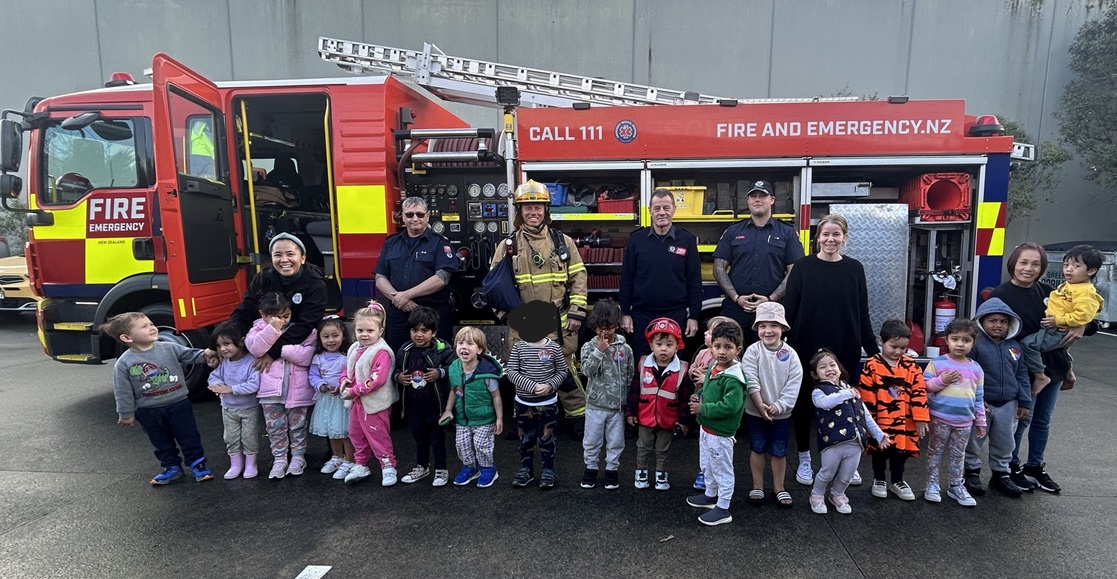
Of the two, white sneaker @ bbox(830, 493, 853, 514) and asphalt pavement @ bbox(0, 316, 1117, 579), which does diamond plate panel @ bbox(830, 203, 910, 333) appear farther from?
white sneaker @ bbox(830, 493, 853, 514)

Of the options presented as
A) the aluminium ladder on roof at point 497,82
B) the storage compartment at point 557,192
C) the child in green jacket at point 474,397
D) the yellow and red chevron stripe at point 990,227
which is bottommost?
the child in green jacket at point 474,397

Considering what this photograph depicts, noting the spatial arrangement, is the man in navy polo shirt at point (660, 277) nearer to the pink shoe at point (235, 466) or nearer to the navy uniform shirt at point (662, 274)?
the navy uniform shirt at point (662, 274)

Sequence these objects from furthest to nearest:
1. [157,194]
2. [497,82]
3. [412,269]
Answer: [497,82] → [157,194] → [412,269]

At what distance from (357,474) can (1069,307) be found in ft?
15.1

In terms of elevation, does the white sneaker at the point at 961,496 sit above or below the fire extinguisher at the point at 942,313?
below

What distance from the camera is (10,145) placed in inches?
186

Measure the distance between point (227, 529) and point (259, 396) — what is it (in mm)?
874

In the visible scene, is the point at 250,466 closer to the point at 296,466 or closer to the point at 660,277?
the point at 296,466

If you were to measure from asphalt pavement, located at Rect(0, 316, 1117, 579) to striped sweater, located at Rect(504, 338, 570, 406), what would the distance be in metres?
0.63

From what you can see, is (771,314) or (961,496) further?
(961,496)

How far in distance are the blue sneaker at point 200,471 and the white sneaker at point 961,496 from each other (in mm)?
4874

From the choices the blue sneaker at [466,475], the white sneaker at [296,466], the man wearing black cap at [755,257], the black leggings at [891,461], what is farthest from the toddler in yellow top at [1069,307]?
the white sneaker at [296,466]

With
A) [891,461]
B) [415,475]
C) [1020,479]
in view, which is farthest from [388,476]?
[1020,479]

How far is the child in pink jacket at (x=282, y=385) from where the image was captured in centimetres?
363
